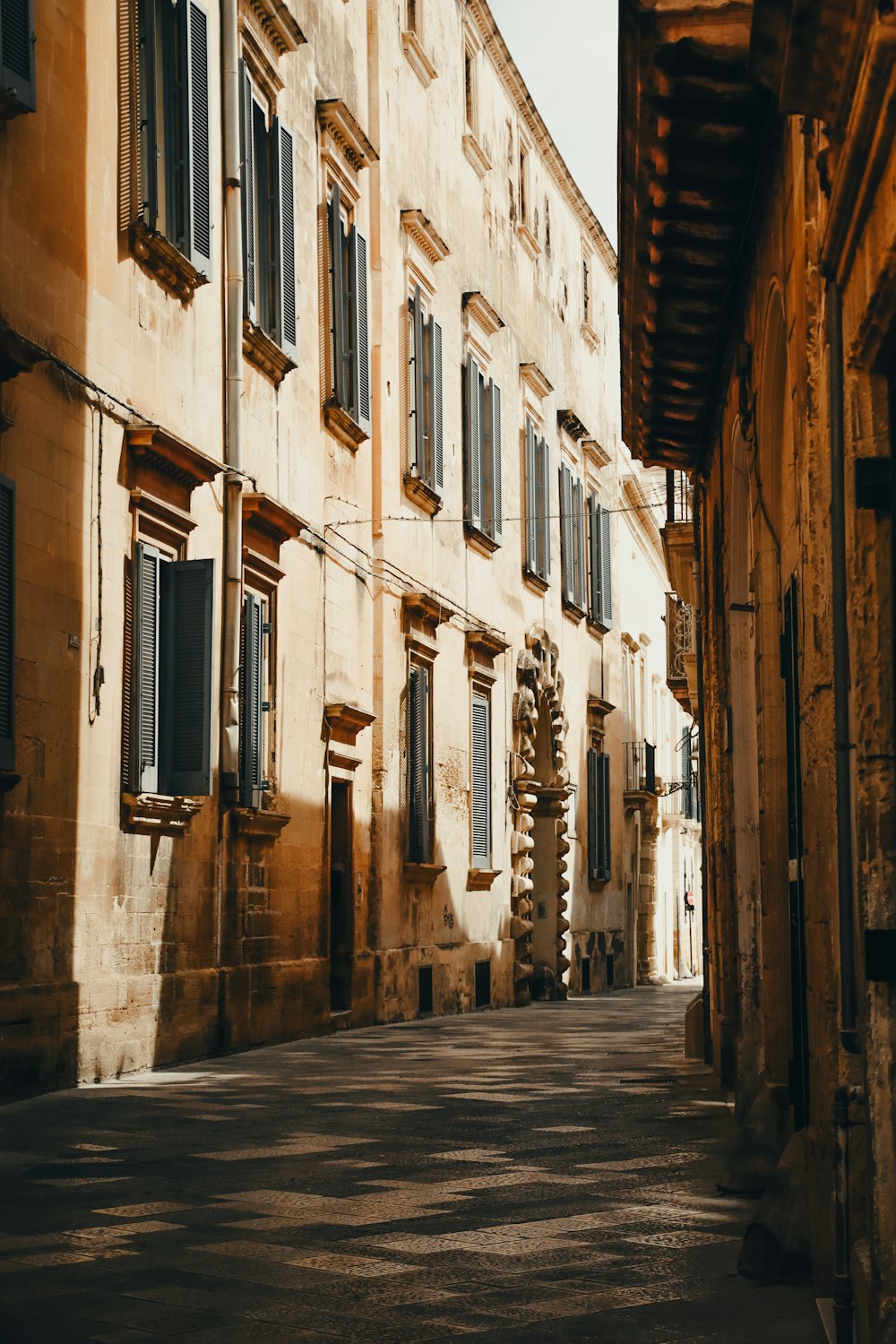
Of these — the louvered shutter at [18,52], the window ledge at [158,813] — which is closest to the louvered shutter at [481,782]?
the window ledge at [158,813]

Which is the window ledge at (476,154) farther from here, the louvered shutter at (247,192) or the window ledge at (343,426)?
the louvered shutter at (247,192)

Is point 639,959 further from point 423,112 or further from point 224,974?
point 224,974

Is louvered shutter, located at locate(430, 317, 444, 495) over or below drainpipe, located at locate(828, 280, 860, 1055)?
over

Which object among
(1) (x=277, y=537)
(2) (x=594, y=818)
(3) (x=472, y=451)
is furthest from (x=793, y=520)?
(2) (x=594, y=818)

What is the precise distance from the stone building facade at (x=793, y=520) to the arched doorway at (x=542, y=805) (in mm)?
11412

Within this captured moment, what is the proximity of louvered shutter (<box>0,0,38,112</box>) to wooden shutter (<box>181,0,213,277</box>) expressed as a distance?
8.21 feet

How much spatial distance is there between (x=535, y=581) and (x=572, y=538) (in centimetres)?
283

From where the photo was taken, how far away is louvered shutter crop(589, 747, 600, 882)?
2833cm

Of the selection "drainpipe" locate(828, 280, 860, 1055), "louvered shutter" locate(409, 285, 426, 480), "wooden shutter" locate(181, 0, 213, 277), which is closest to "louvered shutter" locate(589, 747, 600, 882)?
"louvered shutter" locate(409, 285, 426, 480)

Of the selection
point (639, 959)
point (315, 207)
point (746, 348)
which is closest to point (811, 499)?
point (746, 348)

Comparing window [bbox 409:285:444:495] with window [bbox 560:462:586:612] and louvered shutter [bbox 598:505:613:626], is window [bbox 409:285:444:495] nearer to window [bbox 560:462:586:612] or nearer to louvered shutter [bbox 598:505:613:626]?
window [bbox 560:462:586:612]

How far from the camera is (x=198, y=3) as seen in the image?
13695 millimetres

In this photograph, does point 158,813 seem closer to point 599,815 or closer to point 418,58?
point 418,58

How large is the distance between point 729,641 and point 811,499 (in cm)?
551
